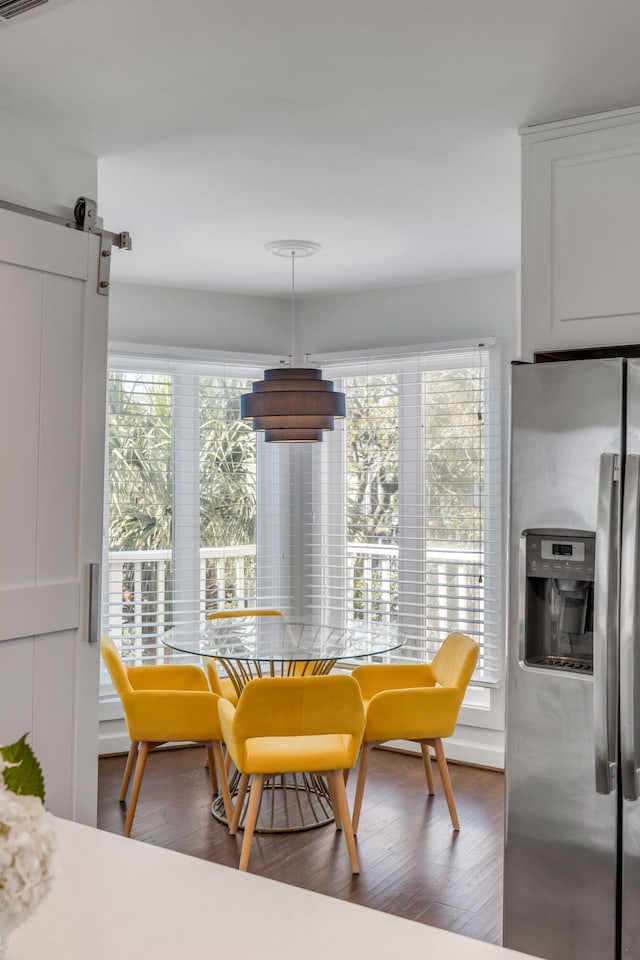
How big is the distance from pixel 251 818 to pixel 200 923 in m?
2.20

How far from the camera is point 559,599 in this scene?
7.47 ft

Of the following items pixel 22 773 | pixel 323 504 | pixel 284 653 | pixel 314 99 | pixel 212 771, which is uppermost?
pixel 314 99

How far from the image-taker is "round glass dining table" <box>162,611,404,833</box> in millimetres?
3660

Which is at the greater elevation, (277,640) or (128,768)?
(277,640)

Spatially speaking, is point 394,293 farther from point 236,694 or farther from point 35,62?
point 35,62

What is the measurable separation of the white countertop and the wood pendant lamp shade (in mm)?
2499

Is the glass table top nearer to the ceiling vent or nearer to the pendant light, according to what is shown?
the pendant light

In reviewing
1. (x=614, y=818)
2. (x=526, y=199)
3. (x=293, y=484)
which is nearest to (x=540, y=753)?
(x=614, y=818)

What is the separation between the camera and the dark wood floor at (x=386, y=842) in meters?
3.08

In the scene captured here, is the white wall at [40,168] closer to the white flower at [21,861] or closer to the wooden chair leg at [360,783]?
the white flower at [21,861]

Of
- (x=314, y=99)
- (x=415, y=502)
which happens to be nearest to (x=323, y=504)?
(x=415, y=502)

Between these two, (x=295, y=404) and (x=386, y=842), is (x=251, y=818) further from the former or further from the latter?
(x=295, y=404)

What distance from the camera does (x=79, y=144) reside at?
289cm

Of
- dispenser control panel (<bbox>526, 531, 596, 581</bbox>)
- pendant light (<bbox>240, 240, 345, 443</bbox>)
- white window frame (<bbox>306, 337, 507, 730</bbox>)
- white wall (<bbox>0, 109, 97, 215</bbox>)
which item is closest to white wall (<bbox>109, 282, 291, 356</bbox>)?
white window frame (<bbox>306, 337, 507, 730</bbox>)
